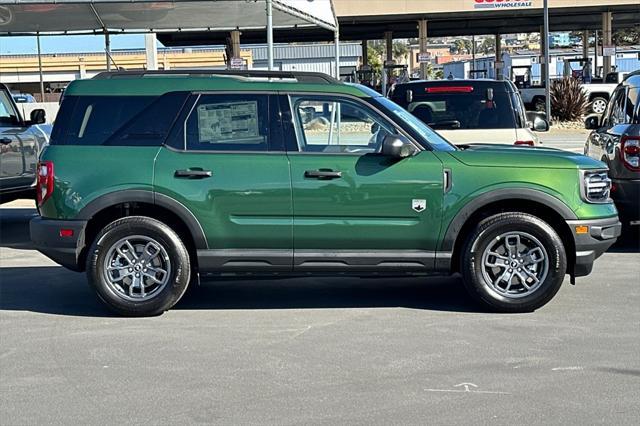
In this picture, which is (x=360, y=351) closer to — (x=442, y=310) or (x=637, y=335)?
(x=442, y=310)

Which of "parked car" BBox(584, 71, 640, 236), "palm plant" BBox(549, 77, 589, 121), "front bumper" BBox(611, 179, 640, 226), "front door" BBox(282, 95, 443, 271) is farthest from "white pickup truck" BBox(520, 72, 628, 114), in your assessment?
"front door" BBox(282, 95, 443, 271)

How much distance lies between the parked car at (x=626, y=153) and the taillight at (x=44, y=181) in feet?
19.5

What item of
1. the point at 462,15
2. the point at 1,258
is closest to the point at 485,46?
the point at 462,15

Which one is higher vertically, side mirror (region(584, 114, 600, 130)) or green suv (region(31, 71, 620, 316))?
side mirror (region(584, 114, 600, 130))

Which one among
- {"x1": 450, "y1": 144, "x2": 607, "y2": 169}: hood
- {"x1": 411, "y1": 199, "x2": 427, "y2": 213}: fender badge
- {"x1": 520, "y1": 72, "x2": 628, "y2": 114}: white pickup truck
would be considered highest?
{"x1": 520, "y1": 72, "x2": 628, "y2": 114}: white pickup truck

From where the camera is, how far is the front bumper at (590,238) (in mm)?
7625

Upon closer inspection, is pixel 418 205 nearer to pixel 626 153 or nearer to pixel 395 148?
pixel 395 148

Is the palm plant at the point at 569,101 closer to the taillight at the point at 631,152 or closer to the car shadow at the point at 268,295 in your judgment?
the taillight at the point at 631,152

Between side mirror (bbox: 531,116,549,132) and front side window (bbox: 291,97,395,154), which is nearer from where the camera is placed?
front side window (bbox: 291,97,395,154)

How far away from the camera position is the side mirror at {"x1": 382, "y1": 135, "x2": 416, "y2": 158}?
24.5 feet

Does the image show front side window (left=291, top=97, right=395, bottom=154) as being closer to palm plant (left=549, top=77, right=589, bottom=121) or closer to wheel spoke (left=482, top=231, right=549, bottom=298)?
wheel spoke (left=482, top=231, right=549, bottom=298)

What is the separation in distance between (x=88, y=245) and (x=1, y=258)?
3653 millimetres

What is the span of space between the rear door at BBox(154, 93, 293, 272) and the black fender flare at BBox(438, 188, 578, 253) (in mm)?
1323

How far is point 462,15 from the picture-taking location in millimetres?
42688
